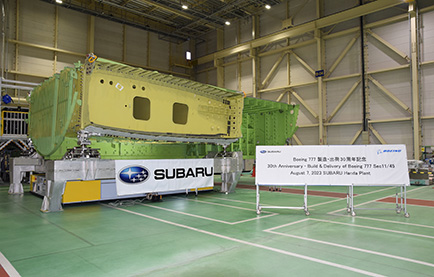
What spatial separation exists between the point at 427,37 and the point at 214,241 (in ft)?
61.2

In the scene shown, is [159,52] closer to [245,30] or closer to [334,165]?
[245,30]

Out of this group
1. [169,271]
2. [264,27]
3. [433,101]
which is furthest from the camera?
[264,27]

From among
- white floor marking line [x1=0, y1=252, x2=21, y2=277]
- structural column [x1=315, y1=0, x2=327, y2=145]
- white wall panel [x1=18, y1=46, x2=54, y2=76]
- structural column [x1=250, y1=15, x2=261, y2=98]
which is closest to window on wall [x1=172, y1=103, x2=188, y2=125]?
white floor marking line [x1=0, y1=252, x2=21, y2=277]

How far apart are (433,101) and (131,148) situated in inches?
635

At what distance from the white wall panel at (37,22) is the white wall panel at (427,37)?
Answer: 23.6 metres

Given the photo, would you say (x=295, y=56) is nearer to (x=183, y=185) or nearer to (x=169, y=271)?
(x=183, y=185)

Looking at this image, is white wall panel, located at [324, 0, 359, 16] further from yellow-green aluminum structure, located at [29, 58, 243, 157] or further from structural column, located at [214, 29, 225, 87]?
yellow-green aluminum structure, located at [29, 58, 243, 157]

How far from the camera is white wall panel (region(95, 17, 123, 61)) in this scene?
24.4 metres

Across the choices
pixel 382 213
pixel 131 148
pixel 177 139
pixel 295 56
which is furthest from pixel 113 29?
pixel 382 213

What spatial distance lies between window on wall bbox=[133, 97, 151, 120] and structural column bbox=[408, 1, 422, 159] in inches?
610

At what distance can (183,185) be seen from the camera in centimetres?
941

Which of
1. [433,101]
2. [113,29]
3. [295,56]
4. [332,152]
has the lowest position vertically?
[332,152]

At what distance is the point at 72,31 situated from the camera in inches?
907

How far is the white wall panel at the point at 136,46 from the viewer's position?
85.3 ft
